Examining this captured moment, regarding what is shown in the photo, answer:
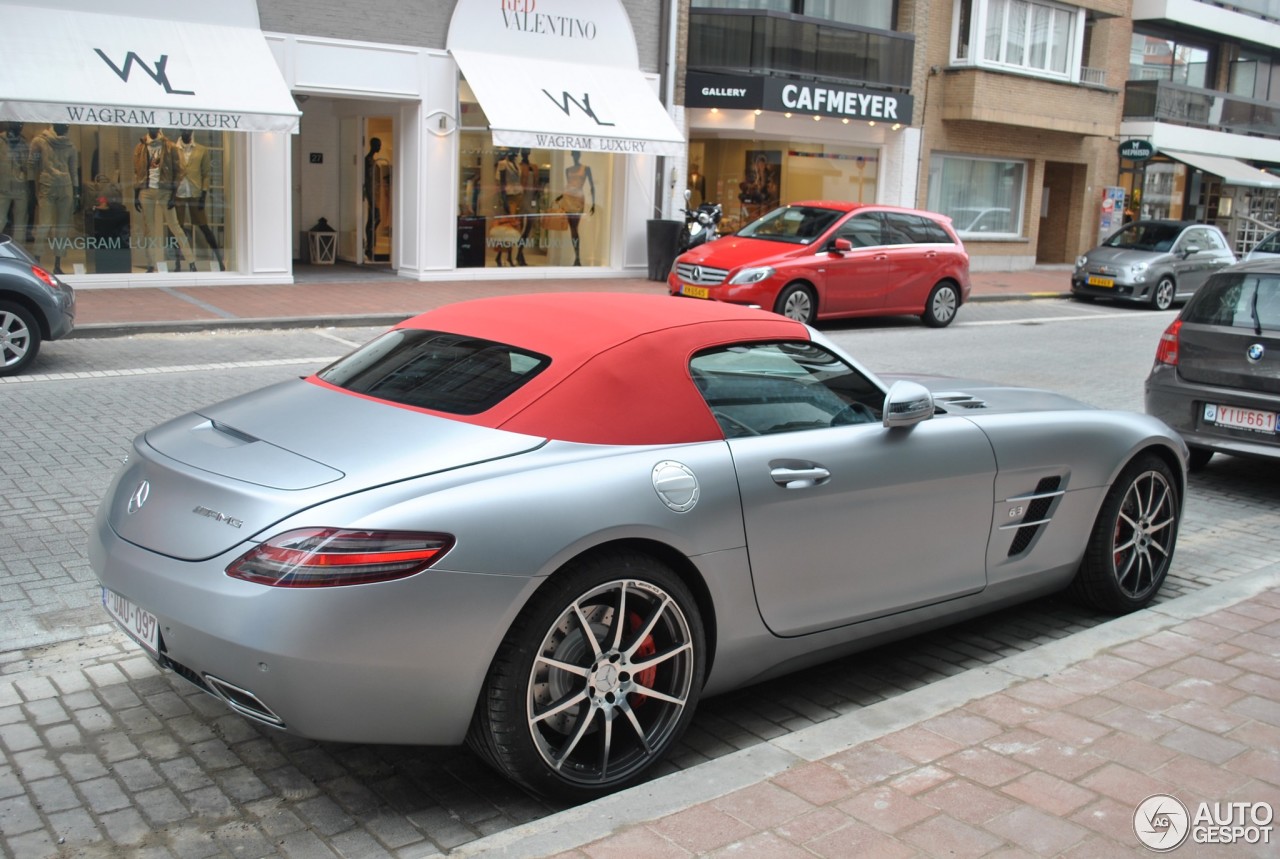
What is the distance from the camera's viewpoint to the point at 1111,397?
12.0 metres

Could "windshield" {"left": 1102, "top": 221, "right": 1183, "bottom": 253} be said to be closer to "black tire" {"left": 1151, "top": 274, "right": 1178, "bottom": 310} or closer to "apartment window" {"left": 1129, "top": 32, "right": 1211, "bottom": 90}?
"black tire" {"left": 1151, "top": 274, "right": 1178, "bottom": 310}

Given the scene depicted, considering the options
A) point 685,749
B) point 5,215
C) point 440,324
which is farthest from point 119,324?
point 685,749

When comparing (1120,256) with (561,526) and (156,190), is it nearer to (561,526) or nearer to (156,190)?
(156,190)

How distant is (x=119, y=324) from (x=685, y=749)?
441 inches

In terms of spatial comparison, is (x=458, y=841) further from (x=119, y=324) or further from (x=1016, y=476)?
(x=119, y=324)

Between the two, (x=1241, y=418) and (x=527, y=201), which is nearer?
(x=1241, y=418)

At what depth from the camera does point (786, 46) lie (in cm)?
2320

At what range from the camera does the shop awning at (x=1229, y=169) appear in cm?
3206

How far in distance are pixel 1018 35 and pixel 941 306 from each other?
13.0m

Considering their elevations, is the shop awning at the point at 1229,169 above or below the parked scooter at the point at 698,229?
above

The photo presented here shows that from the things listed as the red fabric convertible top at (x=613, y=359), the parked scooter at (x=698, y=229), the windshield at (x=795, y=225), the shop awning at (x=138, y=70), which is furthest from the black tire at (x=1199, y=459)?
the parked scooter at (x=698, y=229)

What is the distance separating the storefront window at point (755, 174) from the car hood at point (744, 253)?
27.4ft

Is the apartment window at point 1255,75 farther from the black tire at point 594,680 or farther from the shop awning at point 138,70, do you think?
the black tire at point 594,680

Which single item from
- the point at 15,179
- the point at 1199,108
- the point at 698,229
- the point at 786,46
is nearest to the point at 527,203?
the point at 698,229
